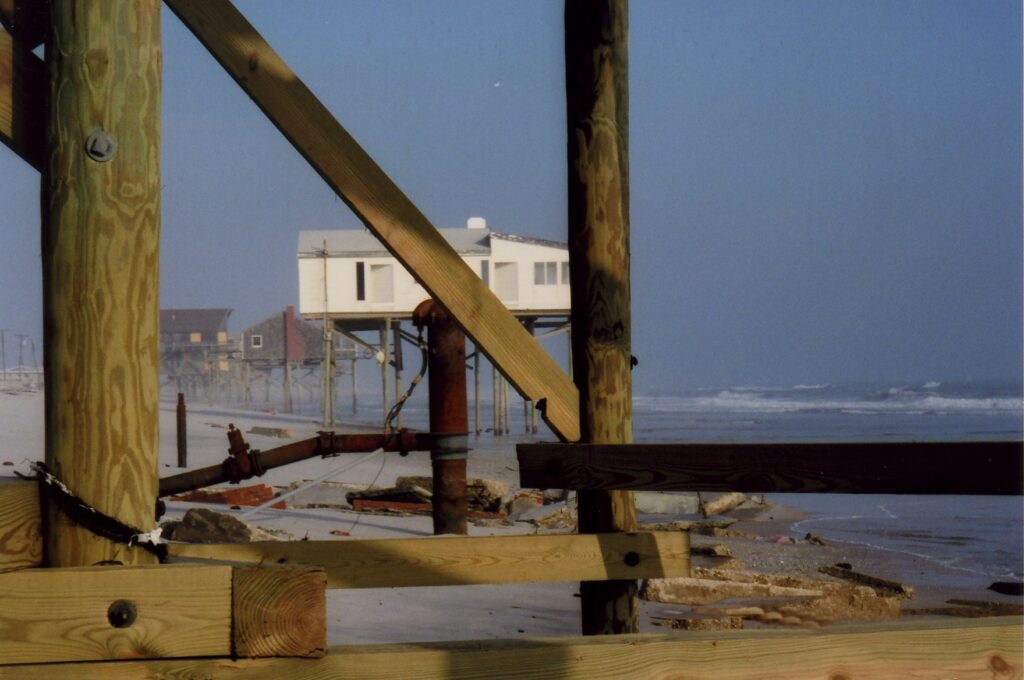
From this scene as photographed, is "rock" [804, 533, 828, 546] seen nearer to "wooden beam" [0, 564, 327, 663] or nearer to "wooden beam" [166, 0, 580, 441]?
"wooden beam" [166, 0, 580, 441]

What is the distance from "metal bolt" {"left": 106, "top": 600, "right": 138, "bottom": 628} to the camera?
2.18 m

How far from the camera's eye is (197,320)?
400 feet

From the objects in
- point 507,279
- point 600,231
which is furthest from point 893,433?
point 600,231

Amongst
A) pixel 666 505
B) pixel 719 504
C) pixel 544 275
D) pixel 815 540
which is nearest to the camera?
pixel 815 540

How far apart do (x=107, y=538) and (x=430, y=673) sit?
2.29 feet

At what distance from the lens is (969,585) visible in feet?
37.7

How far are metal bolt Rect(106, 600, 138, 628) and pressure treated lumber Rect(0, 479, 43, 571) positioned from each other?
0.81 ft

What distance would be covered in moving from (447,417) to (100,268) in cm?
600

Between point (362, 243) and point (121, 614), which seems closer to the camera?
point (121, 614)

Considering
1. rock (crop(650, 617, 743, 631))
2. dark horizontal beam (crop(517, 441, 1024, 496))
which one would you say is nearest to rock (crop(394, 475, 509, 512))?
rock (crop(650, 617, 743, 631))

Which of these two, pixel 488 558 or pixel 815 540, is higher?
pixel 488 558

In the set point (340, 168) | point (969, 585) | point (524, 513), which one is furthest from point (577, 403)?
point (524, 513)

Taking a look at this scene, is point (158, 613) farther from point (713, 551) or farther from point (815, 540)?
point (815, 540)

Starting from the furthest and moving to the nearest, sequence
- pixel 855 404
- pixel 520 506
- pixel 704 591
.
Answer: pixel 855 404 < pixel 520 506 < pixel 704 591
